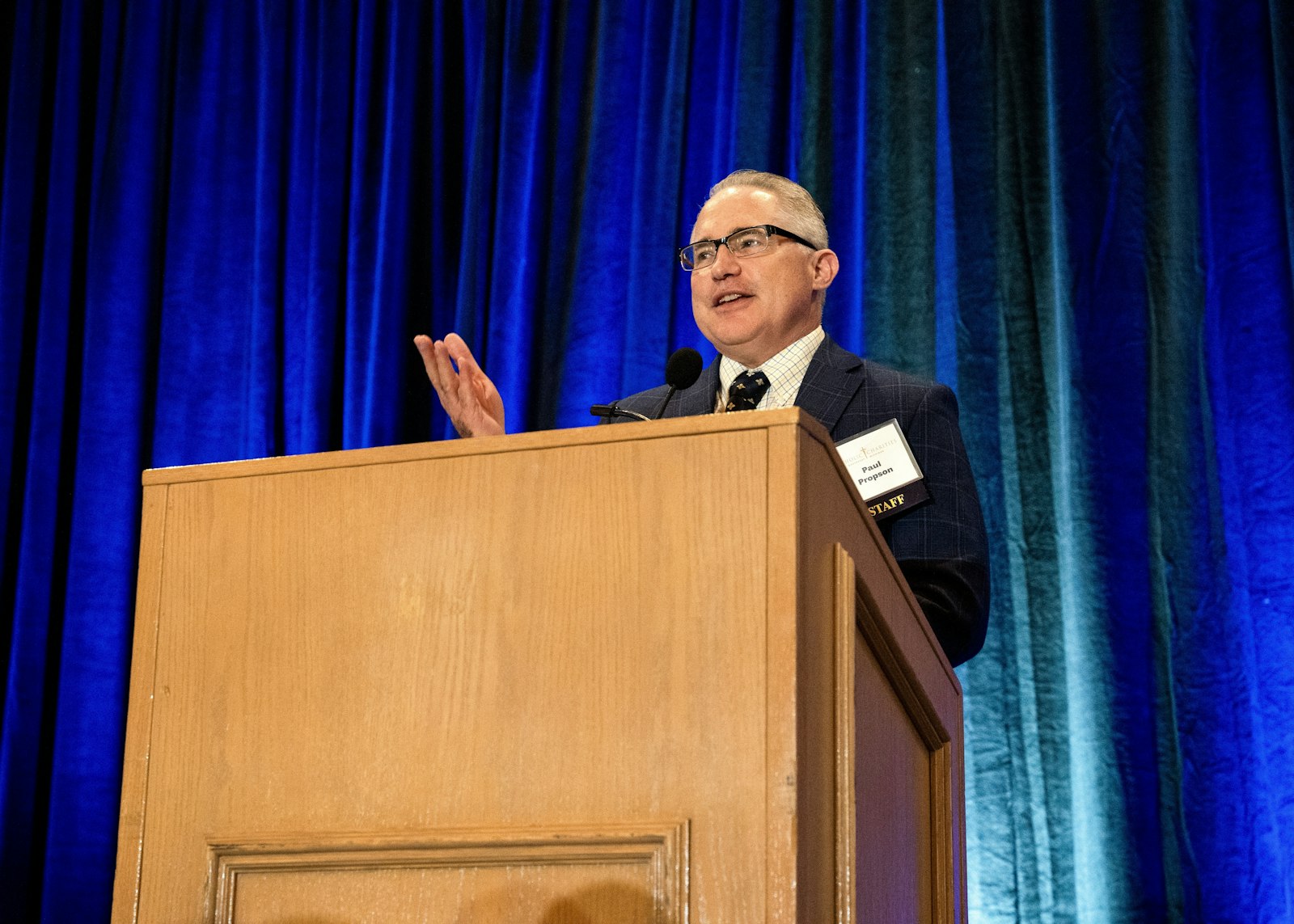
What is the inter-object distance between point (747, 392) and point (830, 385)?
0.13m

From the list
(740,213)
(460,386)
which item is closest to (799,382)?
(740,213)

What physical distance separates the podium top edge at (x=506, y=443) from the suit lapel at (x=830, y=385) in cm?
109

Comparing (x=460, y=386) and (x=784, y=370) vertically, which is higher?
(x=784, y=370)

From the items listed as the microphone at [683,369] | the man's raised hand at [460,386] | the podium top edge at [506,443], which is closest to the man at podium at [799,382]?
the man's raised hand at [460,386]

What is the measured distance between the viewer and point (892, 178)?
3.03 meters

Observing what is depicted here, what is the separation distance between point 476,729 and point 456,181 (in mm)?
2559

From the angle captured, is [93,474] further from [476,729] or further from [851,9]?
[476,729]

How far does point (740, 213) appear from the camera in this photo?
7.71 ft

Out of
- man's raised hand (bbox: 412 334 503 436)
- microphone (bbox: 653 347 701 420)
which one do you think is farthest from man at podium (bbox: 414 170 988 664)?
microphone (bbox: 653 347 701 420)

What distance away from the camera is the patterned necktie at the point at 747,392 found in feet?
6.86

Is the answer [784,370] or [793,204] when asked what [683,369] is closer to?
[784,370]

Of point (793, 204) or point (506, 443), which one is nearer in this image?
point (506, 443)

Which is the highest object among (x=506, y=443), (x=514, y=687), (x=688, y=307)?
(x=688, y=307)

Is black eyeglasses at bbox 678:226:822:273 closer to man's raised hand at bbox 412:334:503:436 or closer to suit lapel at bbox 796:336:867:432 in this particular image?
suit lapel at bbox 796:336:867:432
